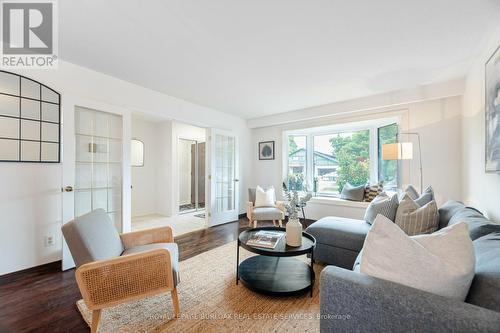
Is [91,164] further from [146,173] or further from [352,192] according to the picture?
[352,192]

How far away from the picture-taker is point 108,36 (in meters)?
1.97

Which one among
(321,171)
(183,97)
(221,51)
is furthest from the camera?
(321,171)

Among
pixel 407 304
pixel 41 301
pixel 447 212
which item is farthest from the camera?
pixel 447 212

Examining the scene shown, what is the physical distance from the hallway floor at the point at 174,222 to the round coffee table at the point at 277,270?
1.93 m

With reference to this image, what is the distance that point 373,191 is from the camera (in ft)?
12.5

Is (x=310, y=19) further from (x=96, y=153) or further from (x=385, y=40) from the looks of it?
(x=96, y=153)

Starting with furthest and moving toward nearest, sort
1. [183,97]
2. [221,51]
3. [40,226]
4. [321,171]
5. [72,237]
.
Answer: [321,171] → [183,97] → [40,226] → [221,51] → [72,237]

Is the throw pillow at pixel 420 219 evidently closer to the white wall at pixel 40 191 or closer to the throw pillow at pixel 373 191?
the throw pillow at pixel 373 191

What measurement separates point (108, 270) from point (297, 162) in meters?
4.16

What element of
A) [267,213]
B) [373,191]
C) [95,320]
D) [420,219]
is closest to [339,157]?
[373,191]

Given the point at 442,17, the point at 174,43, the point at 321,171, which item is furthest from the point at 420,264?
the point at 321,171

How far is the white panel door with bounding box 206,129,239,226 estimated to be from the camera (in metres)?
4.23

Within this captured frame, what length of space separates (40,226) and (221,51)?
2.73 m

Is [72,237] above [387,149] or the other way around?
the other way around
